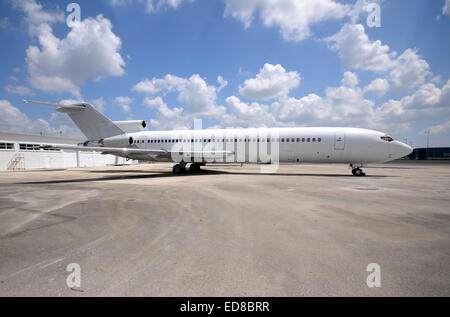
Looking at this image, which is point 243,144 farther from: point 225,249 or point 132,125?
point 225,249

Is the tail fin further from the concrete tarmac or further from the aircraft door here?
the aircraft door

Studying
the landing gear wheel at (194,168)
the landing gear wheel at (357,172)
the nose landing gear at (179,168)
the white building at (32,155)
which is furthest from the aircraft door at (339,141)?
the white building at (32,155)

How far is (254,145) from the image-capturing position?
15383 mm

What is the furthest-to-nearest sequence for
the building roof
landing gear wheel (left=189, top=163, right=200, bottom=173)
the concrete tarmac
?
the building roof < landing gear wheel (left=189, top=163, right=200, bottom=173) < the concrete tarmac

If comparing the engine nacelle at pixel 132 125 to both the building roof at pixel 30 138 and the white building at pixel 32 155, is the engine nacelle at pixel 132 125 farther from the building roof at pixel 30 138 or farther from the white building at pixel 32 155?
the building roof at pixel 30 138

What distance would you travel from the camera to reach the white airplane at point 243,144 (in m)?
14.1

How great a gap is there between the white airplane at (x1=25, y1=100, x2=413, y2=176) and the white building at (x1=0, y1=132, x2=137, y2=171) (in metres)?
9.94

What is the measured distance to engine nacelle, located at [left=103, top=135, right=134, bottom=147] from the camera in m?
17.4

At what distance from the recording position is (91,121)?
55.8ft

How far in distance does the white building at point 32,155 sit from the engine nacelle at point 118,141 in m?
10.1

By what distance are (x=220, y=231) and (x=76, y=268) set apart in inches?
82.9

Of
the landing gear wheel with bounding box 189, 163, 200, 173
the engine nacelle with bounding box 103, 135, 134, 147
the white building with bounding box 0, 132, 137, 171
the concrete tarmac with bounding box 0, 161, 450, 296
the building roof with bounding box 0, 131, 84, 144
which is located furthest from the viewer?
the building roof with bounding box 0, 131, 84, 144

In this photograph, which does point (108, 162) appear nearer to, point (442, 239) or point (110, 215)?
point (110, 215)

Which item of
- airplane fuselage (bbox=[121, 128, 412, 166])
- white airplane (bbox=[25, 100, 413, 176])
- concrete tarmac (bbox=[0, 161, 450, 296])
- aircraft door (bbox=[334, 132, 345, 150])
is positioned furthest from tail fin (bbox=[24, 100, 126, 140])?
aircraft door (bbox=[334, 132, 345, 150])
